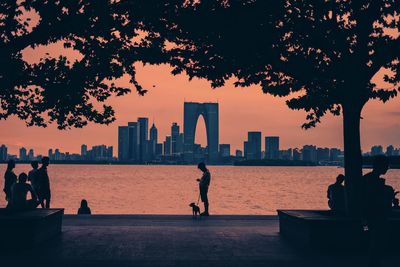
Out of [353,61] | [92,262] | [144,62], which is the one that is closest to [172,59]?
[144,62]

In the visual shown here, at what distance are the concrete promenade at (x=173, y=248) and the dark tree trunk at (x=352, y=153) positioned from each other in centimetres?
163

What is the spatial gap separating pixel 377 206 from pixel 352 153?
13.8 ft

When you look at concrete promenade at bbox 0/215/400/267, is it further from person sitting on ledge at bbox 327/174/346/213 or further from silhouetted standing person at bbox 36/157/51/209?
person sitting on ledge at bbox 327/174/346/213

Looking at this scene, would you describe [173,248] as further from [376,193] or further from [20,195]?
[376,193]

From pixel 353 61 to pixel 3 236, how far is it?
8872 mm

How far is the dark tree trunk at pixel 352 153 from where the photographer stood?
13.3 meters

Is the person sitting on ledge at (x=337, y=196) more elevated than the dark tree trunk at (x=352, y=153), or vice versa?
the dark tree trunk at (x=352, y=153)

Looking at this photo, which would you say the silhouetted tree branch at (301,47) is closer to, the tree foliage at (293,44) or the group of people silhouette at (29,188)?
the tree foliage at (293,44)

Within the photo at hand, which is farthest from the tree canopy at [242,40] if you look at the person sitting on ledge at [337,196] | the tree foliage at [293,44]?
the person sitting on ledge at [337,196]

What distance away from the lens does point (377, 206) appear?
929 centimetres

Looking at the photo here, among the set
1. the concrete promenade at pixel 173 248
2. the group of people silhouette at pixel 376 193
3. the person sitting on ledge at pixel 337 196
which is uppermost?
the group of people silhouette at pixel 376 193

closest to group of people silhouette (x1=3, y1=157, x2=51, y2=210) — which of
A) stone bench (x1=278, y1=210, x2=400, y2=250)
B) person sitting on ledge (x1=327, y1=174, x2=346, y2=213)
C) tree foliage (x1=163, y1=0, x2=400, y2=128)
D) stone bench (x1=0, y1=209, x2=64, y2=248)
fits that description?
→ stone bench (x1=0, y1=209, x2=64, y2=248)

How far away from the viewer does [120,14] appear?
13.9 meters

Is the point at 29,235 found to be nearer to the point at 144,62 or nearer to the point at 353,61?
the point at 144,62
